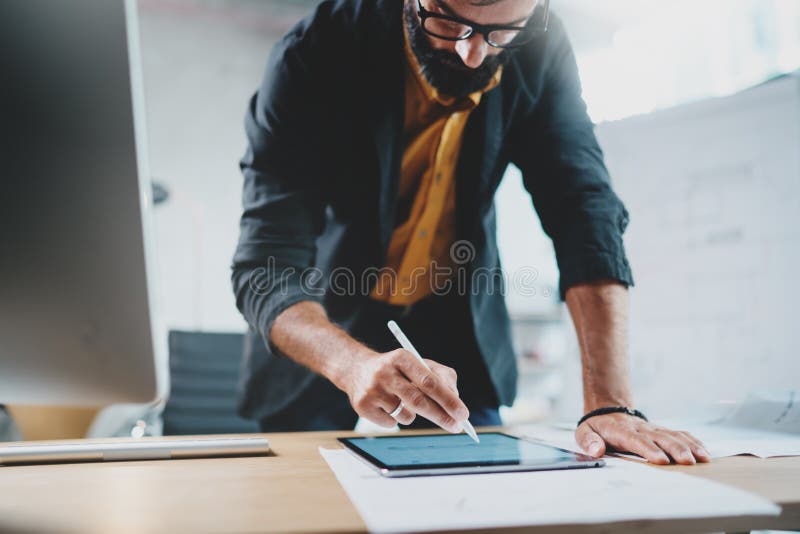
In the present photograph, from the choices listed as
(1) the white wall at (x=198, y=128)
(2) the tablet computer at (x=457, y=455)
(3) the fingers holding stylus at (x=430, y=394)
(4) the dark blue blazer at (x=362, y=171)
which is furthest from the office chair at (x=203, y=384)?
(1) the white wall at (x=198, y=128)

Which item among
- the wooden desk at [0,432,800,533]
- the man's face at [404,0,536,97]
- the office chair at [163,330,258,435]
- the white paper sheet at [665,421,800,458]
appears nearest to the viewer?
the wooden desk at [0,432,800,533]

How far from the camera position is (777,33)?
140cm

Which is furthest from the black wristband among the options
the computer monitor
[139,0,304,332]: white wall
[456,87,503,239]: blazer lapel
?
[139,0,304,332]: white wall

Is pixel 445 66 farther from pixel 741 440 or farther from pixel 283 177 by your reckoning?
pixel 741 440

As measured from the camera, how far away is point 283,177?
0.97 metres

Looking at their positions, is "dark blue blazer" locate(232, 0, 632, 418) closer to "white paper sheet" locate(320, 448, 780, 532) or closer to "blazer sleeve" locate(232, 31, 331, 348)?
"blazer sleeve" locate(232, 31, 331, 348)

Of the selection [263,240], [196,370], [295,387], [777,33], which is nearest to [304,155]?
[263,240]

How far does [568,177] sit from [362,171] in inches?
13.6

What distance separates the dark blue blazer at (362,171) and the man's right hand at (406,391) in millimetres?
233

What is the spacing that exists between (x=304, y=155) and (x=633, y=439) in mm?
633

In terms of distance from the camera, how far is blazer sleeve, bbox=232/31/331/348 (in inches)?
36.1

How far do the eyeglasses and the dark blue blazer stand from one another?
0.27ft

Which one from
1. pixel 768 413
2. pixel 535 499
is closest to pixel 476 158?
pixel 768 413

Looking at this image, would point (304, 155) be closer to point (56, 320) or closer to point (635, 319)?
point (56, 320)
